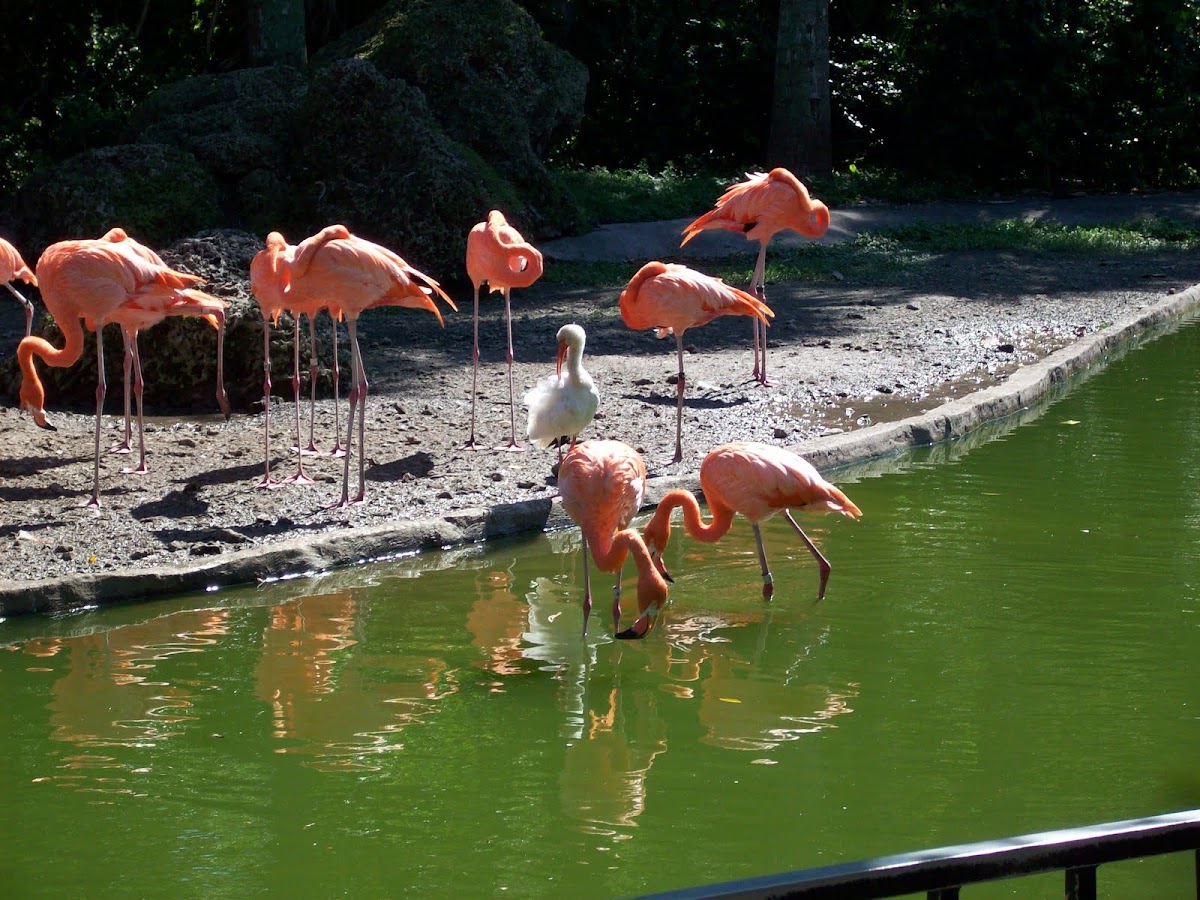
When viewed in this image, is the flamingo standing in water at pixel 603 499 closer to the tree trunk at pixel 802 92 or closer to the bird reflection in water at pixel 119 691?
the bird reflection in water at pixel 119 691

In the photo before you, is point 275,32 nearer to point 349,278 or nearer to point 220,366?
point 220,366

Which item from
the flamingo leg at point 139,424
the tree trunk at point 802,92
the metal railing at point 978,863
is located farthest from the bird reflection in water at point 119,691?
the tree trunk at point 802,92

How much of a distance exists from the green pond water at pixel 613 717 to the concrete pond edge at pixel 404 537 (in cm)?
8

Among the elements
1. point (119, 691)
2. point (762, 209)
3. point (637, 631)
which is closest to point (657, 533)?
point (637, 631)

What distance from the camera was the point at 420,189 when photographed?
11.2 metres

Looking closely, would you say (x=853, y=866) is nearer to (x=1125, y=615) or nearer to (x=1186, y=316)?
(x=1125, y=615)

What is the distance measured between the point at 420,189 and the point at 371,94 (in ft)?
3.39

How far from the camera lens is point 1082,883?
1439 millimetres

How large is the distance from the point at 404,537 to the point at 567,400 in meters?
0.96

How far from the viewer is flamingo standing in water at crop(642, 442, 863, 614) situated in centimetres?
483

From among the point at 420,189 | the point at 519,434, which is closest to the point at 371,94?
the point at 420,189

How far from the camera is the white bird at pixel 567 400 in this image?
19.8 ft

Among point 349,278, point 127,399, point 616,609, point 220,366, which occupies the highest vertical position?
point 349,278

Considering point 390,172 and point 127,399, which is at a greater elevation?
point 390,172
